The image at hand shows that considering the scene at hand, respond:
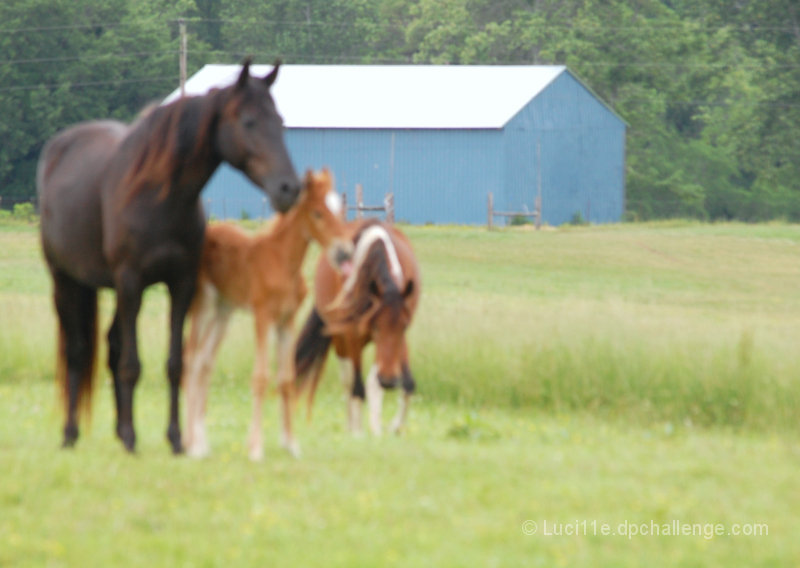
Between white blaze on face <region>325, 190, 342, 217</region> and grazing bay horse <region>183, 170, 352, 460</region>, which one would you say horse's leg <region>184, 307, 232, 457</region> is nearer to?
grazing bay horse <region>183, 170, 352, 460</region>

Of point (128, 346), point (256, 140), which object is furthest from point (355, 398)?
point (256, 140)

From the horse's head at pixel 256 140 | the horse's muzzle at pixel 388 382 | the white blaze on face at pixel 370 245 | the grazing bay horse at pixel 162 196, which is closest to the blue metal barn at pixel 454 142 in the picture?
the white blaze on face at pixel 370 245

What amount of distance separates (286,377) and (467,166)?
4115 cm

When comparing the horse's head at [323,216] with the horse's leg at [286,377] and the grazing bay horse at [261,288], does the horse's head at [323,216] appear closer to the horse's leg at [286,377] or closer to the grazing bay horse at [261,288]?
the grazing bay horse at [261,288]

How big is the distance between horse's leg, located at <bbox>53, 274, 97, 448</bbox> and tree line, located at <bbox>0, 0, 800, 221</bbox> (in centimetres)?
4931

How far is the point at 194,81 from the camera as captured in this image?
5306cm

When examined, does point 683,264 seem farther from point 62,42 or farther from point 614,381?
point 62,42

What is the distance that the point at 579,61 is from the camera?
2490 inches

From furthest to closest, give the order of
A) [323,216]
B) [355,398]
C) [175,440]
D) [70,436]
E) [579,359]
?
[579,359] < [355,398] < [70,436] < [175,440] < [323,216]

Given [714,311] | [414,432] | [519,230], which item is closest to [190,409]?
[414,432]

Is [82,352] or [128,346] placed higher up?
[128,346]

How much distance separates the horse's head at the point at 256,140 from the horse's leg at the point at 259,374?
0.74m

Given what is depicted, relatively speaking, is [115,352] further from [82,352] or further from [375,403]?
[375,403]

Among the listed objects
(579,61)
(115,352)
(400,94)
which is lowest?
(115,352)
